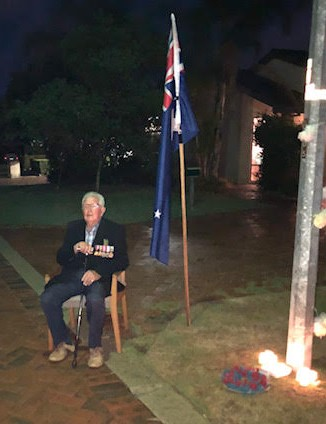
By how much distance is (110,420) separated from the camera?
349cm

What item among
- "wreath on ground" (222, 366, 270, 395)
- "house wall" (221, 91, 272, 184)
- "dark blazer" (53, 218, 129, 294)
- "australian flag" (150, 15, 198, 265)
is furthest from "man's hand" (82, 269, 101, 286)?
"house wall" (221, 91, 272, 184)

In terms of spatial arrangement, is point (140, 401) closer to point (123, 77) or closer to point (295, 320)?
point (295, 320)

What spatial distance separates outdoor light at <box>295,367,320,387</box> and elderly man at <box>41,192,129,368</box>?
5.18 feet

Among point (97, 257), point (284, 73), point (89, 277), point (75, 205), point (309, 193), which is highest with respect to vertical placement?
point (284, 73)

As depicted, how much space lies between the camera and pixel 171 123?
190 inches

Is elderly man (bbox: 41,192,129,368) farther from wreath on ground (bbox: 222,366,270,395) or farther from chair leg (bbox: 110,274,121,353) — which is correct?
wreath on ground (bbox: 222,366,270,395)

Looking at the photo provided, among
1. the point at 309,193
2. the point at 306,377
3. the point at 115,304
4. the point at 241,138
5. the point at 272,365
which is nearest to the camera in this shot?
the point at 309,193

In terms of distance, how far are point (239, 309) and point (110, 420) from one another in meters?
2.50

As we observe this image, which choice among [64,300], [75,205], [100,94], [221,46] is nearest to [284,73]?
[221,46]

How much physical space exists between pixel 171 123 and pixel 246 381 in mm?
2358

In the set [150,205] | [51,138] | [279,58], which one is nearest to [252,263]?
[150,205]

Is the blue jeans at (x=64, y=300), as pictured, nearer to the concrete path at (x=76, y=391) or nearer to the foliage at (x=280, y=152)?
the concrete path at (x=76, y=391)

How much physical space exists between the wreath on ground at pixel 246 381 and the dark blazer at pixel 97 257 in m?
1.26

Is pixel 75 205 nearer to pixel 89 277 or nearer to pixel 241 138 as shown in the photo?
pixel 241 138
